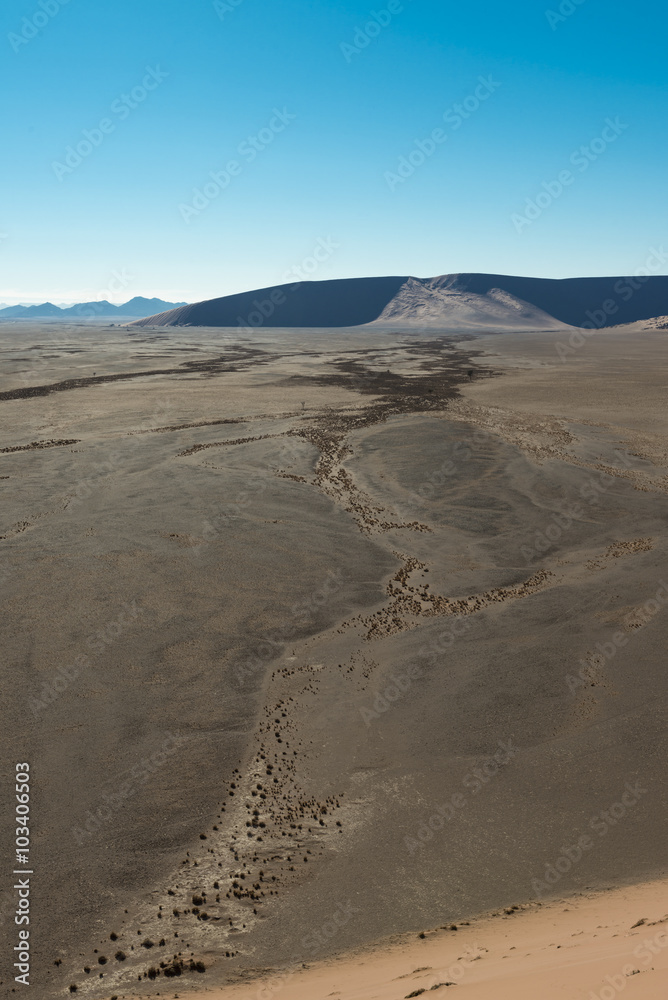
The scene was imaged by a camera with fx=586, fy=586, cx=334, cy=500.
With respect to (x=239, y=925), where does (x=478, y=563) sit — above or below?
above

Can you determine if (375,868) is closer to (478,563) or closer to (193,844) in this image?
(193,844)

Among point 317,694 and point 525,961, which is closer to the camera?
point 525,961

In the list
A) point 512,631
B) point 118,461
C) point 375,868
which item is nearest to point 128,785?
point 375,868

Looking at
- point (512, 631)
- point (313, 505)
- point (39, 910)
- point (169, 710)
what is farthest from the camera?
point (313, 505)

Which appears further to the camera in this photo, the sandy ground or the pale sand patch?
the sandy ground
